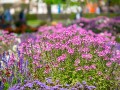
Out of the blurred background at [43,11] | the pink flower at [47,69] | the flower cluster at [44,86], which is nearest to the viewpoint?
the flower cluster at [44,86]

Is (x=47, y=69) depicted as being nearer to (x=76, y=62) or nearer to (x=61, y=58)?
(x=61, y=58)

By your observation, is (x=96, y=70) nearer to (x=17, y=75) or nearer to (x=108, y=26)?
(x=17, y=75)

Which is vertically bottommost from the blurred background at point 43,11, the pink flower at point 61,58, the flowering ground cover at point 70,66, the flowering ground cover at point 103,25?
the blurred background at point 43,11

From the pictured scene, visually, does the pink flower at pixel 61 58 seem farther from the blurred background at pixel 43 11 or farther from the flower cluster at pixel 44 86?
the blurred background at pixel 43 11

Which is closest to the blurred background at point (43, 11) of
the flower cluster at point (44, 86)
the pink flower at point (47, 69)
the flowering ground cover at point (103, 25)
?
the flowering ground cover at point (103, 25)

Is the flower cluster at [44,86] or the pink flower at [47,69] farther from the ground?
the flower cluster at [44,86]

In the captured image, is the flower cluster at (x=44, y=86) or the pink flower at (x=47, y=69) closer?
the flower cluster at (x=44, y=86)

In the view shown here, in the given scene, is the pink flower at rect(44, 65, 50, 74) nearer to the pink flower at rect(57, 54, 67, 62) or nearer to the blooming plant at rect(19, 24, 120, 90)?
the blooming plant at rect(19, 24, 120, 90)

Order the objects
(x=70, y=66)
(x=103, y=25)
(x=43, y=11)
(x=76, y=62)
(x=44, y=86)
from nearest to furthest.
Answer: (x=44, y=86) < (x=76, y=62) < (x=70, y=66) < (x=103, y=25) < (x=43, y=11)

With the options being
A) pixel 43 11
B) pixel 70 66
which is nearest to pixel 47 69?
pixel 70 66

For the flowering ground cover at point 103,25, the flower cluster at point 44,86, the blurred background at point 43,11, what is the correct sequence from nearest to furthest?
the flower cluster at point 44,86 < the flowering ground cover at point 103,25 < the blurred background at point 43,11

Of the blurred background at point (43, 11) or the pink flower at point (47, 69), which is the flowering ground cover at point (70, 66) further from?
the blurred background at point (43, 11)

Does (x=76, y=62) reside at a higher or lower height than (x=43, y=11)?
higher

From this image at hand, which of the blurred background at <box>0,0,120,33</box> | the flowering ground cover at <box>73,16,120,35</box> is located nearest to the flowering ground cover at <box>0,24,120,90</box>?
the flowering ground cover at <box>73,16,120,35</box>
